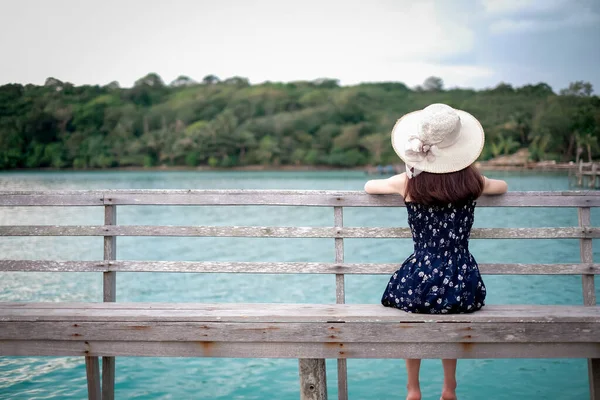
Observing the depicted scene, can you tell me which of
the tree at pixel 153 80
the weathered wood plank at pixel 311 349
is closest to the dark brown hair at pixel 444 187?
the weathered wood plank at pixel 311 349

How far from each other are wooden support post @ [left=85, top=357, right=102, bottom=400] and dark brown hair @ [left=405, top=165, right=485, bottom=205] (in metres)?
2.14

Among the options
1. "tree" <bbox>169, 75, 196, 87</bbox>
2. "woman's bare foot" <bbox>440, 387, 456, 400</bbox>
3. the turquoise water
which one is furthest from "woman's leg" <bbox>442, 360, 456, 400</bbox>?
"tree" <bbox>169, 75, 196, 87</bbox>

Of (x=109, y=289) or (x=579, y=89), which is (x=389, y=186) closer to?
(x=109, y=289)

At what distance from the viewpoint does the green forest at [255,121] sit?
84.4 metres

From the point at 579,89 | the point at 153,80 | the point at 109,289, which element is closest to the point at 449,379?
the point at 109,289

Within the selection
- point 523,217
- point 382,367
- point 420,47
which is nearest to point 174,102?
point 420,47

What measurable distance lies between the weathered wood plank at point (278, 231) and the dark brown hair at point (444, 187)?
31.1 inches

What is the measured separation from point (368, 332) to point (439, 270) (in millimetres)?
520

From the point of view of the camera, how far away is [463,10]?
113 metres

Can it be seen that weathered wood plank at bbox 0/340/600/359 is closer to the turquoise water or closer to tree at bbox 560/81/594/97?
the turquoise water

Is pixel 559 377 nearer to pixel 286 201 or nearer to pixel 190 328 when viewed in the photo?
pixel 286 201

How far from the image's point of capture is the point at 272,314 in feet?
9.25

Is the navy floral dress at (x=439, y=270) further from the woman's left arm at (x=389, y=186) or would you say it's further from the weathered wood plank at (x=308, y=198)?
the weathered wood plank at (x=308, y=198)

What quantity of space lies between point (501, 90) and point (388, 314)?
11886cm
